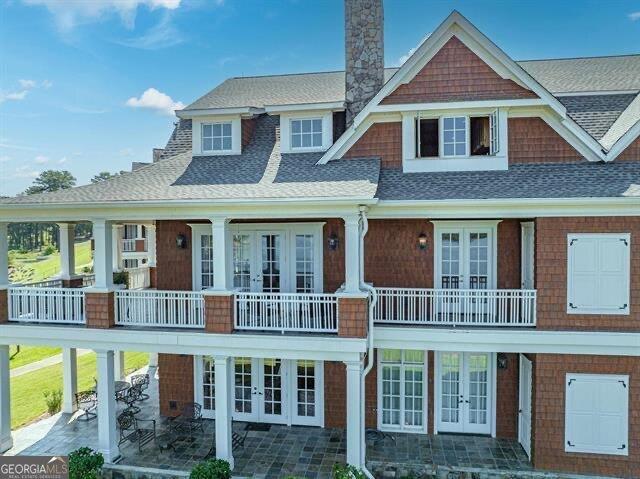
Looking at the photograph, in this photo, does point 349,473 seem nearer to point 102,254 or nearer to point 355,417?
point 355,417

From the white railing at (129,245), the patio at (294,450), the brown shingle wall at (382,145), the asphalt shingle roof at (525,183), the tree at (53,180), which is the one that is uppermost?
the tree at (53,180)

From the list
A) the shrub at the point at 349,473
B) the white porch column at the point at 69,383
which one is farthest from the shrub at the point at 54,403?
the shrub at the point at 349,473

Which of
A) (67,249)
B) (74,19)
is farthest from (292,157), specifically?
(74,19)

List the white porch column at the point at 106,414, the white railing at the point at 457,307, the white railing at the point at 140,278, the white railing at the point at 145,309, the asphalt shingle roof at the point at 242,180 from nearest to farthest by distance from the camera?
the asphalt shingle roof at the point at 242,180 < the white railing at the point at 457,307 < the white porch column at the point at 106,414 < the white railing at the point at 145,309 < the white railing at the point at 140,278

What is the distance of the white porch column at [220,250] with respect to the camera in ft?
28.7

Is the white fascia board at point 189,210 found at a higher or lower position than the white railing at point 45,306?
higher

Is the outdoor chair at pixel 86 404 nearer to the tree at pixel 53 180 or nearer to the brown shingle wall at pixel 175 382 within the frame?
the brown shingle wall at pixel 175 382

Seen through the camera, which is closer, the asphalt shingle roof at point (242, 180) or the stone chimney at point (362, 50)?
the asphalt shingle roof at point (242, 180)

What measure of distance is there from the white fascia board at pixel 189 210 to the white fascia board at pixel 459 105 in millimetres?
3338

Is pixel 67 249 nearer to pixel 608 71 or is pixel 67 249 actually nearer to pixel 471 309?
pixel 471 309

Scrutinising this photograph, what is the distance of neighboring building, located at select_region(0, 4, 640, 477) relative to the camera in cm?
859

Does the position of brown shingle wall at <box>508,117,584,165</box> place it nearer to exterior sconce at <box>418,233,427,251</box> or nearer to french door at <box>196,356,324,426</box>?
exterior sconce at <box>418,233,427,251</box>

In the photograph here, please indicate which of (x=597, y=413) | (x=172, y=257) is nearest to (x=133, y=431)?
(x=172, y=257)

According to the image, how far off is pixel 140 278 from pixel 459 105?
12.6 meters
